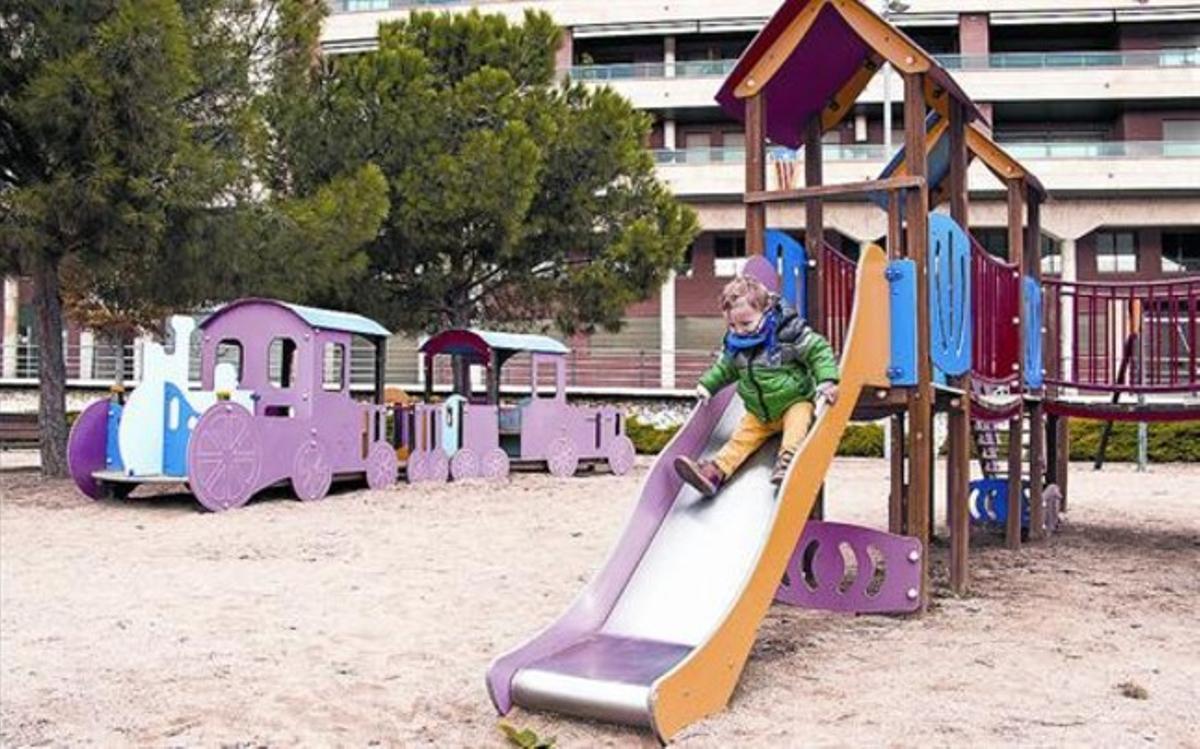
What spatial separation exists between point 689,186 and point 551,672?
2878cm

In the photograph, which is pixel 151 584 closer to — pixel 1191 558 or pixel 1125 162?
pixel 1191 558

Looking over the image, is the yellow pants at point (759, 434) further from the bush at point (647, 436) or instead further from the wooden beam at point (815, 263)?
the bush at point (647, 436)

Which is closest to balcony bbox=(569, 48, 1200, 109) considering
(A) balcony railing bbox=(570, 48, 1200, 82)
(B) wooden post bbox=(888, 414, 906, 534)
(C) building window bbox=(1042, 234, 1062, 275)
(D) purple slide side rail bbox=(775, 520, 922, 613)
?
(A) balcony railing bbox=(570, 48, 1200, 82)

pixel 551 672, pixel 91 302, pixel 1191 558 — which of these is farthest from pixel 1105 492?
pixel 91 302

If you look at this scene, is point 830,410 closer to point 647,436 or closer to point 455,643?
point 455,643

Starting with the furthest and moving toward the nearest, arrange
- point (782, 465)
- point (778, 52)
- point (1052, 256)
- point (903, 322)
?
point (1052, 256) → point (778, 52) → point (903, 322) → point (782, 465)

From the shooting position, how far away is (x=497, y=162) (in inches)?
659

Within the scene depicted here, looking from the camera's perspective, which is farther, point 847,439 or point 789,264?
point 847,439

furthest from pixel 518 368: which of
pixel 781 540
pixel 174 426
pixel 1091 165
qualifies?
pixel 781 540

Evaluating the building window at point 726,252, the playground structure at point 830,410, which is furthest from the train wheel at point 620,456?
the building window at point 726,252

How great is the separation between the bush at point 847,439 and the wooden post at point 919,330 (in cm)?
1506

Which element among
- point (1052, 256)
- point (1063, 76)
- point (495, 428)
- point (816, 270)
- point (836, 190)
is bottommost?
point (495, 428)

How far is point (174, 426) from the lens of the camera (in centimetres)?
1117

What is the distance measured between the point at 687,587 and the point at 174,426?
8023 mm
